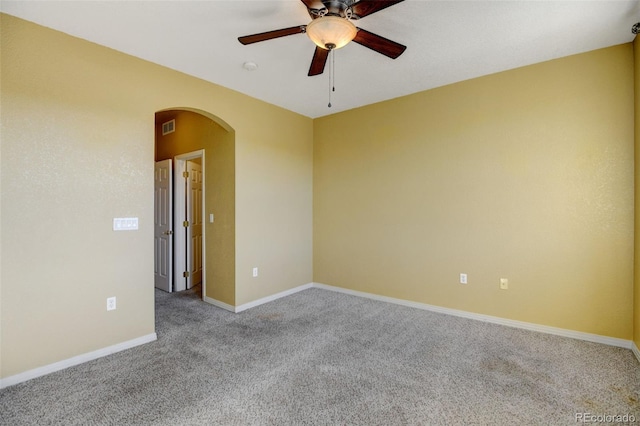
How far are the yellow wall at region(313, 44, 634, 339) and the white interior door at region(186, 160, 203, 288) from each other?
2408 millimetres

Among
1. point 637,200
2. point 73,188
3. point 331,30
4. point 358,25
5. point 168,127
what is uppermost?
point 358,25

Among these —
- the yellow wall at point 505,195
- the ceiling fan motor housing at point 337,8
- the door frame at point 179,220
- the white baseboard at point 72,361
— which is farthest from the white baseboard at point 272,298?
the ceiling fan motor housing at point 337,8

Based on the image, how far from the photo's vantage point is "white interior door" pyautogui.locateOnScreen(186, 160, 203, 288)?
4922 millimetres

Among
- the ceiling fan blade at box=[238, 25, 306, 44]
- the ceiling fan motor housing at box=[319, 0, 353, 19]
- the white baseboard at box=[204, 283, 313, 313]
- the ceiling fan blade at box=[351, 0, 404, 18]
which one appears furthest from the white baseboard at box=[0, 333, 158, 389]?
the ceiling fan blade at box=[351, 0, 404, 18]

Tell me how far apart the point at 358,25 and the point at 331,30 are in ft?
2.72

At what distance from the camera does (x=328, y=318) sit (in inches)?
142

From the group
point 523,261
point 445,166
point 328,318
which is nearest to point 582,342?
point 523,261

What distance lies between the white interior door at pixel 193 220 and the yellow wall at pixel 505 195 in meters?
2.41

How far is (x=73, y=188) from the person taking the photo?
8.46ft

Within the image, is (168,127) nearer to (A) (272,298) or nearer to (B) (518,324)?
(A) (272,298)

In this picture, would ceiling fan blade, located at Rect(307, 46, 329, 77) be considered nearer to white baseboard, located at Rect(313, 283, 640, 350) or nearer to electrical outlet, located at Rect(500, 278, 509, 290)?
electrical outlet, located at Rect(500, 278, 509, 290)

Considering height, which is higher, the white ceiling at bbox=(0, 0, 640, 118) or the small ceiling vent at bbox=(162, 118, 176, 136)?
the white ceiling at bbox=(0, 0, 640, 118)

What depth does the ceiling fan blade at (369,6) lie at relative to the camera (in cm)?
178

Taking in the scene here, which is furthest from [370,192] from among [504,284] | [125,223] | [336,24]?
[125,223]
